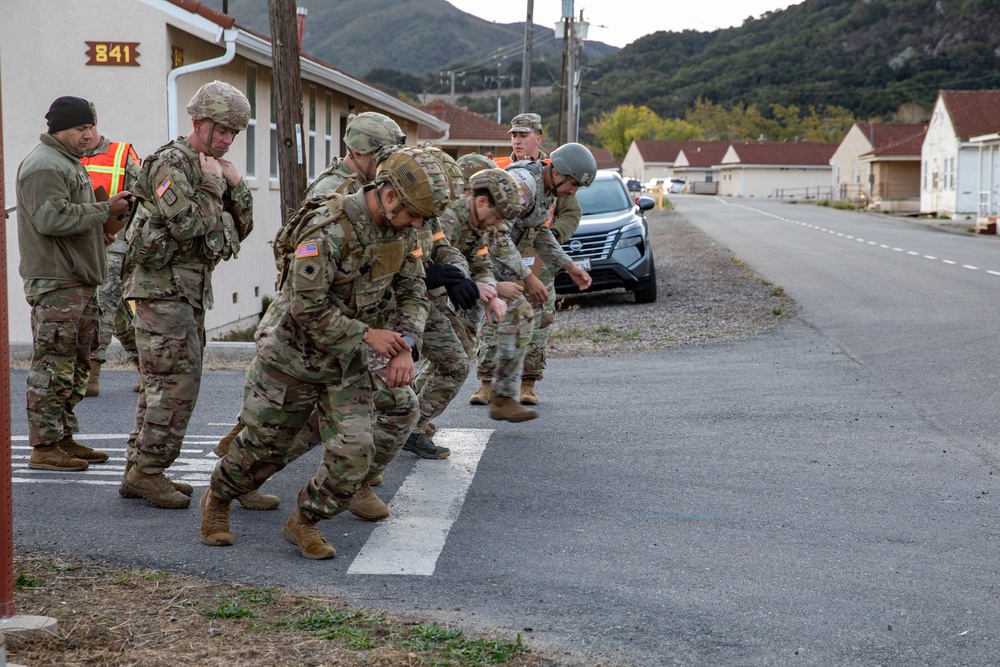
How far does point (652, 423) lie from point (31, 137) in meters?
8.33

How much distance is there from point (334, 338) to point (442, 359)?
1.95 metres

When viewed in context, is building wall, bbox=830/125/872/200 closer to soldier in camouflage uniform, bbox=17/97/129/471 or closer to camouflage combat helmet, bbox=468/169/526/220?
camouflage combat helmet, bbox=468/169/526/220

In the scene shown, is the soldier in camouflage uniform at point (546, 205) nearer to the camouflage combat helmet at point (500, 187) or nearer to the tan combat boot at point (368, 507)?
the camouflage combat helmet at point (500, 187)

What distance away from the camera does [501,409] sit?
745 cm

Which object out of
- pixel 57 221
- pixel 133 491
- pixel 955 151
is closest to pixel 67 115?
pixel 57 221

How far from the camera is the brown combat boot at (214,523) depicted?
5207mm

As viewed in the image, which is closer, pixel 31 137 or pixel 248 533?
pixel 248 533

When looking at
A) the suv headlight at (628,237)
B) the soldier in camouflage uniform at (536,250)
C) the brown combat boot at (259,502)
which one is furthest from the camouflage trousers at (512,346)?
the suv headlight at (628,237)

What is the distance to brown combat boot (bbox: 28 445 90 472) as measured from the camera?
6684 millimetres

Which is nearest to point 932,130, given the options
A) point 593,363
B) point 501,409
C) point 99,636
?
point 593,363

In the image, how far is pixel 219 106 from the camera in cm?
566

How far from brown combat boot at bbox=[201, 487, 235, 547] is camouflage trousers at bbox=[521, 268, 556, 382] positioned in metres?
3.58

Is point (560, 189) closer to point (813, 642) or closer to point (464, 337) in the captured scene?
point (464, 337)

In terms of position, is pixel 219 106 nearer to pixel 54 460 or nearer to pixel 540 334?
pixel 54 460
